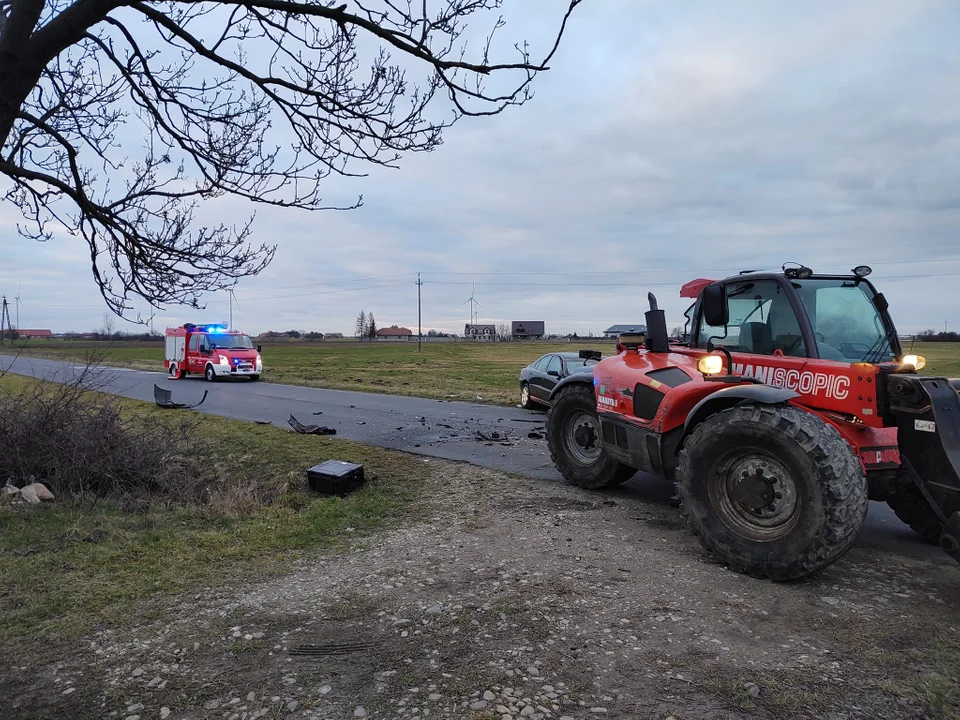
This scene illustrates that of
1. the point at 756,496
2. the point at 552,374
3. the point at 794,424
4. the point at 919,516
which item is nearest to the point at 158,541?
the point at 756,496

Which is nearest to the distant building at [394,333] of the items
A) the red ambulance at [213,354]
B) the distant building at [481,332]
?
the distant building at [481,332]

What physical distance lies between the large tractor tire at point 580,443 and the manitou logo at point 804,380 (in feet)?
7.15

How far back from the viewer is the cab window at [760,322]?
5.25 metres

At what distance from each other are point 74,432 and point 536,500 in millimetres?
5583

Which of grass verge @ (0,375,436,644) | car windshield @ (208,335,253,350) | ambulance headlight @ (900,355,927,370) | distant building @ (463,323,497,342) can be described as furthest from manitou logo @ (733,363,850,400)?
distant building @ (463,323,497,342)

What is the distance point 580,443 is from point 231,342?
910 inches

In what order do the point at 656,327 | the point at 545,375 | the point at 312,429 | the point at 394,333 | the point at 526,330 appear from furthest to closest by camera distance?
the point at 394,333, the point at 526,330, the point at 545,375, the point at 312,429, the point at 656,327

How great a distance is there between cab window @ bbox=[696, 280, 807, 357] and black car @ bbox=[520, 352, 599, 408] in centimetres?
925

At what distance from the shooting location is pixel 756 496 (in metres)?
4.52

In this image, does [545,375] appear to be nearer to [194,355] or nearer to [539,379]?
[539,379]

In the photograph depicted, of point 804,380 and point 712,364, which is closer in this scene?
point 804,380

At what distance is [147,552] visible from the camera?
5.00 m

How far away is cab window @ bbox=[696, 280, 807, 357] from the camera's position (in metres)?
5.25

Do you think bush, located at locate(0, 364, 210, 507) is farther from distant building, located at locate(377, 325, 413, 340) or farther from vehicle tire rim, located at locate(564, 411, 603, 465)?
distant building, located at locate(377, 325, 413, 340)
